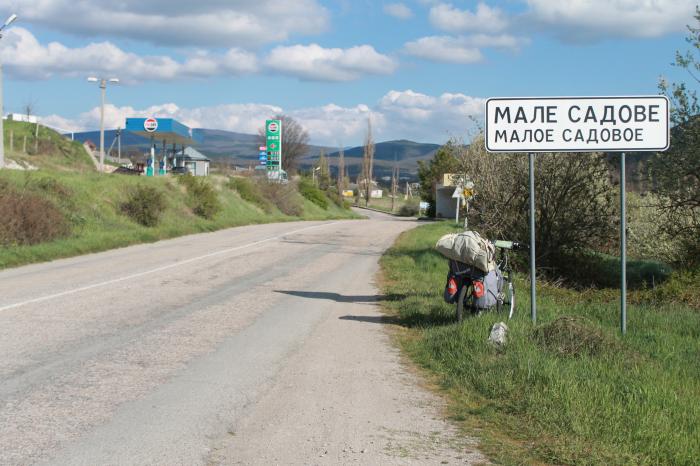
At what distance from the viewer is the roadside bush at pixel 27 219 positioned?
1972 centimetres

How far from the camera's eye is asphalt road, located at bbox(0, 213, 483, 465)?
5.20 m

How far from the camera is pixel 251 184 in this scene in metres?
55.1

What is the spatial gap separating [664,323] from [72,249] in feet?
50.5

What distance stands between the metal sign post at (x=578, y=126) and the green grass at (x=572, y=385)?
3.66 feet

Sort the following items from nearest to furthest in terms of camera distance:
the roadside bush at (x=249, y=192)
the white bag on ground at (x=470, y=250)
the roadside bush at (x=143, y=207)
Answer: the white bag on ground at (x=470, y=250) → the roadside bush at (x=143, y=207) → the roadside bush at (x=249, y=192)

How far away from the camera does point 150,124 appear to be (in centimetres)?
5369

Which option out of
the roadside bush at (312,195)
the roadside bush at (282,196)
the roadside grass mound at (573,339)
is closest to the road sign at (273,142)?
the roadside bush at (312,195)

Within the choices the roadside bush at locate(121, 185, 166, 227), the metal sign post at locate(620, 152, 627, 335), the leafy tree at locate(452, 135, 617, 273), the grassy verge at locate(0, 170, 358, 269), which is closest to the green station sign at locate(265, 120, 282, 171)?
the grassy verge at locate(0, 170, 358, 269)

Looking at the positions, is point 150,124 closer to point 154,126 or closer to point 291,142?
point 154,126

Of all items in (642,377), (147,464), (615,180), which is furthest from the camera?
(615,180)

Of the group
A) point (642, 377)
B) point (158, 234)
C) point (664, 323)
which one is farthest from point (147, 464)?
point (158, 234)

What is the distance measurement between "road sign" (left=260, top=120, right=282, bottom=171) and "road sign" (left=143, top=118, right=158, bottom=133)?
23443mm

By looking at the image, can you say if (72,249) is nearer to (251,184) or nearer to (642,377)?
(642,377)

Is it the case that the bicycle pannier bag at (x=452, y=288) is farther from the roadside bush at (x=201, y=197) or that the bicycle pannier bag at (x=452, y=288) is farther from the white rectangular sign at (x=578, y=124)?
the roadside bush at (x=201, y=197)
